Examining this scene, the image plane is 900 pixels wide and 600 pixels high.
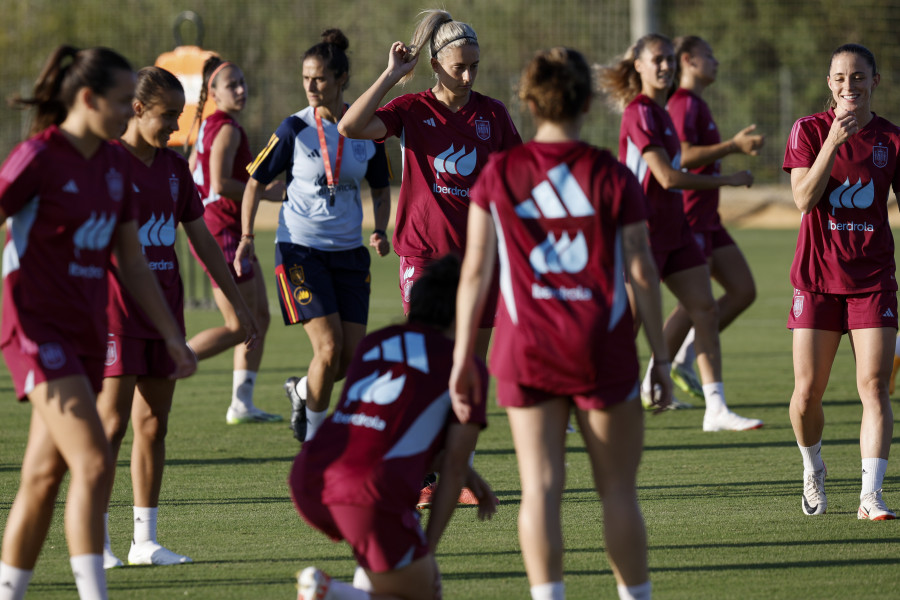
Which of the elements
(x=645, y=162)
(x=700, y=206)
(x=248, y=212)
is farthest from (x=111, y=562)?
(x=700, y=206)

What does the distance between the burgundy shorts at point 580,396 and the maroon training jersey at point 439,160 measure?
247 centimetres

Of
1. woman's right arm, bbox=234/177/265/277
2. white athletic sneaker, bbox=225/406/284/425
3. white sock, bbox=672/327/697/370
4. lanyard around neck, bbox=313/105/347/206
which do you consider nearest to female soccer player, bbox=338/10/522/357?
lanyard around neck, bbox=313/105/347/206

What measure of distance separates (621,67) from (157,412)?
4288 millimetres

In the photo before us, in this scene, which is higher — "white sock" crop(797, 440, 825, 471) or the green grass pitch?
"white sock" crop(797, 440, 825, 471)

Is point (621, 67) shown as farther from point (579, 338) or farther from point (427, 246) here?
point (579, 338)

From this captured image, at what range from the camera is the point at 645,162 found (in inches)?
308

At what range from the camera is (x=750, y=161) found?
104 ft

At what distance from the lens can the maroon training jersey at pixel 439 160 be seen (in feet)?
→ 20.6

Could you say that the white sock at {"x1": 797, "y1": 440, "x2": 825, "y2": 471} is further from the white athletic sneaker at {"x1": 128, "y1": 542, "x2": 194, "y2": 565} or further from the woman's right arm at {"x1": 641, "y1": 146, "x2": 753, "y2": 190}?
the white athletic sneaker at {"x1": 128, "y1": 542, "x2": 194, "y2": 565}

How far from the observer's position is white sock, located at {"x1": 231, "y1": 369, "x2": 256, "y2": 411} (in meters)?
8.79

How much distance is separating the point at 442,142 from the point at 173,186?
1589 millimetres

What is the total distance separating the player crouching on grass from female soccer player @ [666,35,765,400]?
4571 millimetres

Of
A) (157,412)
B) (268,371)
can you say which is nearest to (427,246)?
(157,412)

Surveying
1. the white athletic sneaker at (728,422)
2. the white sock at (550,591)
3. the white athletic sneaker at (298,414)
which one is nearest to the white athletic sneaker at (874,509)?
the white sock at (550,591)
